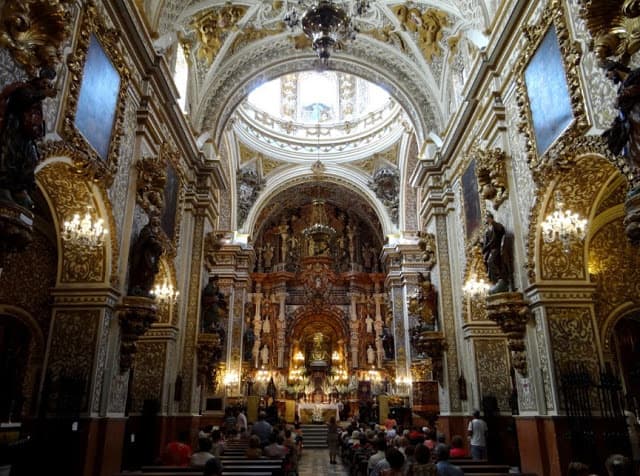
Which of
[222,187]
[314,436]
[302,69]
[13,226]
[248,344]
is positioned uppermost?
[302,69]

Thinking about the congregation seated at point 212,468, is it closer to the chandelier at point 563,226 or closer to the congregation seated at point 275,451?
the congregation seated at point 275,451

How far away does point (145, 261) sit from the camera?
7.80m

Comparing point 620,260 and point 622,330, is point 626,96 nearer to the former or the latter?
point 620,260

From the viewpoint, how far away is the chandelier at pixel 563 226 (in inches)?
271

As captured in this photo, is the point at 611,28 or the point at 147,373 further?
the point at 147,373

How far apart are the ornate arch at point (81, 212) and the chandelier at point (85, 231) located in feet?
0.21

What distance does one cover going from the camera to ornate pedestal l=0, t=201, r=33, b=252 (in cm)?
420

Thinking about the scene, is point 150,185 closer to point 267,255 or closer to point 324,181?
point 324,181

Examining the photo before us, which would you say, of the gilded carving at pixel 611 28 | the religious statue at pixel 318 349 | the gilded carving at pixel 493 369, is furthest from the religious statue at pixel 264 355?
the gilded carving at pixel 611 28

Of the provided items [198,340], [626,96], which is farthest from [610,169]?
[198,340]

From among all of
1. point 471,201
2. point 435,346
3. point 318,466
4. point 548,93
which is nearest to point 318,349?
point 318,466

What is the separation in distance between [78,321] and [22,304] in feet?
6.92

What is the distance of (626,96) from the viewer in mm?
4180

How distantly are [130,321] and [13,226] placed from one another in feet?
10.9
